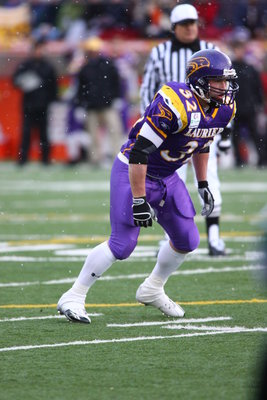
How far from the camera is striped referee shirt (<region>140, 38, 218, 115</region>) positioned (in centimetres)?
784

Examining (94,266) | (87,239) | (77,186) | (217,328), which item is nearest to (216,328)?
(217,328)

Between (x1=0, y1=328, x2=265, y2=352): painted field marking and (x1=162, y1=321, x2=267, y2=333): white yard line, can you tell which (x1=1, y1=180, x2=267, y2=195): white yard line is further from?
(x1=0, y1=328, x2=265, y2=352): painted field marking

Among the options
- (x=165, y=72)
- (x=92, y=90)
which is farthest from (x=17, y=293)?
(x=92, y=90)

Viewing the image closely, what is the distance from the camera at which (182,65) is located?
781cm

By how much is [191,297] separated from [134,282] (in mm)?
638

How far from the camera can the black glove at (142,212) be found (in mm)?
5320

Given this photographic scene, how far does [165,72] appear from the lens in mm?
7902

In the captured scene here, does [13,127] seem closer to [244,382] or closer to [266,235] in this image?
[244,382]

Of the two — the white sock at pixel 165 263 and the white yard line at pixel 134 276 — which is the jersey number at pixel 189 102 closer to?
the white sock at pixel 165 263

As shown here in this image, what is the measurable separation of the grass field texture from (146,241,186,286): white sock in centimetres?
19

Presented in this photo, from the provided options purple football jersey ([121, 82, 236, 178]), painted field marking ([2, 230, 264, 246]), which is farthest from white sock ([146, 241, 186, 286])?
painted field marking ([2, 230, 264, 246])

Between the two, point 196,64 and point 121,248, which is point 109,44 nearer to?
point 196,64

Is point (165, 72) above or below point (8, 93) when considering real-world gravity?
above

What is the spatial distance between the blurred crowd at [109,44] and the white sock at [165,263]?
402 inches
